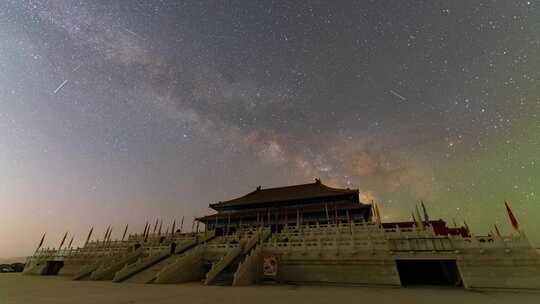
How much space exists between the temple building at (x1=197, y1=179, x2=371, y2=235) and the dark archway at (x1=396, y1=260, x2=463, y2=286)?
14915mm

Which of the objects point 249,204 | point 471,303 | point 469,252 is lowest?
point 471,303

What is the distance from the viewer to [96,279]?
66.2ft

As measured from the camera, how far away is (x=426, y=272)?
21500 mm

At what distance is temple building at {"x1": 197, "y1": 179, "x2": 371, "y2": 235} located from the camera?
1507 inches

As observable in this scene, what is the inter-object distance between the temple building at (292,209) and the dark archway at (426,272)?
48.9 feet

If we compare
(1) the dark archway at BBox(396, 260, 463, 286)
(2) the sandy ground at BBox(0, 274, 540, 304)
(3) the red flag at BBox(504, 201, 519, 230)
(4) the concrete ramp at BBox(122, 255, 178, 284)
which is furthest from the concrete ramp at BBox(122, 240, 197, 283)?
(3) the red flag at BBox(504, 201, 519, 230)

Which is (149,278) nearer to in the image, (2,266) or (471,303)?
(471,303)

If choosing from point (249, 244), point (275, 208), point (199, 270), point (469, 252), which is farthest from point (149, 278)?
point (275, 208)

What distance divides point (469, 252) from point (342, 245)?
8.18 m

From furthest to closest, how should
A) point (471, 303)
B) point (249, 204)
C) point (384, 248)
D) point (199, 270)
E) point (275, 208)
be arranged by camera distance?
1. point (249, 204)
2. point (275, 208)
3. point (199, 270)
4. point (384, 248)
5. point (471, 303)

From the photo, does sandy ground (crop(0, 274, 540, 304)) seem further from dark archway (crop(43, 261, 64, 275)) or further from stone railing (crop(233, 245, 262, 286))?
dark archway (crop(43, 261, 64, 275))

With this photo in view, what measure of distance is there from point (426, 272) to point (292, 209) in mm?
22190

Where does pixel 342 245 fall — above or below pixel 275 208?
below

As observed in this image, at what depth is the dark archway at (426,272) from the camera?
18.8 meters
